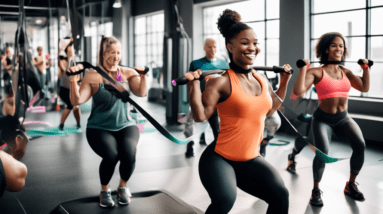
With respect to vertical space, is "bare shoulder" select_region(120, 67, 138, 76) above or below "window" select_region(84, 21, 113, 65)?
below

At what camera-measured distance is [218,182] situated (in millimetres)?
1595

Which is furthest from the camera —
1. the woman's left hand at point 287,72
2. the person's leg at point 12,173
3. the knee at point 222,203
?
the woman's left hand at point 287,72

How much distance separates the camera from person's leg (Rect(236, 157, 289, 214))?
160 centimetres

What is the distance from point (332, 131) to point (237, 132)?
1.41 m

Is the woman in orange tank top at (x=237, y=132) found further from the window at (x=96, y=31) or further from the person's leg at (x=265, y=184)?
the window at (x=96, y=31)

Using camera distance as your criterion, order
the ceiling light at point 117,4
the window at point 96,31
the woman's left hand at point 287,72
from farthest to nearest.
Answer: the ceiling light at point 117,4 → the window at point 96,31 → the woman's left hand at point 287,72

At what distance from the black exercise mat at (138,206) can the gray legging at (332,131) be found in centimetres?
101

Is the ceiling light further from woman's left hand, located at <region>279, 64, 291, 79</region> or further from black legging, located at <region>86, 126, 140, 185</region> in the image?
woman's left hand, located at <region>279, 64, 291, 79</region>

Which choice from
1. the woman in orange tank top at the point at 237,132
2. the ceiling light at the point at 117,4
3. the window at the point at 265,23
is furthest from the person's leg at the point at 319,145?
the window at the point at 265,23

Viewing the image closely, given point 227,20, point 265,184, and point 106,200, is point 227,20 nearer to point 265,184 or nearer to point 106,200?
point 265,184

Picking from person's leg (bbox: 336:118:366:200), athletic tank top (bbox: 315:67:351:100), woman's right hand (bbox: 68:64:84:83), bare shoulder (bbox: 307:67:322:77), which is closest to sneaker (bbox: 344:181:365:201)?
person's leg (bbox: 336:118:366:200)

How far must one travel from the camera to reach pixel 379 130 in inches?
184

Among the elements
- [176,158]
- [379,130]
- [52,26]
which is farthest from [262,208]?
[52,26]

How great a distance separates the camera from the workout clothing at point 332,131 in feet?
8.94
